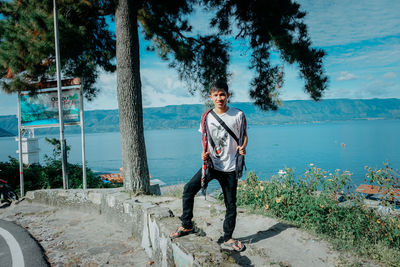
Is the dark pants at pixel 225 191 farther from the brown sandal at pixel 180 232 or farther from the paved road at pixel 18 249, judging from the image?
the paved road at pixel 18 249

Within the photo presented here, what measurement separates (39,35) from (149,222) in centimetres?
559

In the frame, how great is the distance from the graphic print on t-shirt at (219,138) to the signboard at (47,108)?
5.40m

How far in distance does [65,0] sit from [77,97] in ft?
7.81

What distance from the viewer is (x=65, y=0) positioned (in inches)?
261

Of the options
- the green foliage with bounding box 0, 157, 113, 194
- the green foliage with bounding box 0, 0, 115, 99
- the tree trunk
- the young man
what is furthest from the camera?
the green foliage with bounding box 0, 157, 113, 194

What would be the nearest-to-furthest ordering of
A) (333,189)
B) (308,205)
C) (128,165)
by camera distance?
(308,205), (333,189), (128,165)

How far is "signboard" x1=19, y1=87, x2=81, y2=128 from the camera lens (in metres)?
7.30

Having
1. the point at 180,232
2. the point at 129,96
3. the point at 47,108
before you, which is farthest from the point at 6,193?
the point at 180,232

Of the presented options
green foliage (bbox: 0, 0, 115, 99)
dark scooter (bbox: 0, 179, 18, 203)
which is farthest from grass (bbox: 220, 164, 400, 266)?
dark scooter (bbox: 0, 179, 18, 203)

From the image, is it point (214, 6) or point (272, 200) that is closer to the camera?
point (272, 200)

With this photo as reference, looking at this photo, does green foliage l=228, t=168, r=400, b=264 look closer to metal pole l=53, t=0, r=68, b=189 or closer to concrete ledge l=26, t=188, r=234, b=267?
concrete ledge l=26, t=188, r=234, b=267

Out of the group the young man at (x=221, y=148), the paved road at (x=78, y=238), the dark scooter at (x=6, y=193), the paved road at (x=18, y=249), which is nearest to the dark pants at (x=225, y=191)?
the young man at (x=221, y=148)

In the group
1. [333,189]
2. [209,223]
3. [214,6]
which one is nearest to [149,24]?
[214,6]

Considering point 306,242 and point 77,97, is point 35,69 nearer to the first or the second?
point 77,97
